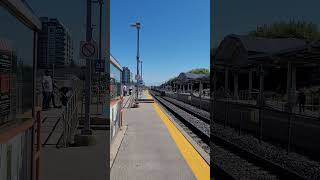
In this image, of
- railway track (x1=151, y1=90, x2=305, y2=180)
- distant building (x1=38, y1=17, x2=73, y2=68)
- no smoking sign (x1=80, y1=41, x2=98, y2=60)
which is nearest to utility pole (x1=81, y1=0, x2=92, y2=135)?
no smoking sign (x1=80, y1=41, x2=98, y2=60)

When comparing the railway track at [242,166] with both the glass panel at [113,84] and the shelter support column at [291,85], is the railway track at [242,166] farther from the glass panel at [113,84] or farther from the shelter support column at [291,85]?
the shelter support column at [291,85]

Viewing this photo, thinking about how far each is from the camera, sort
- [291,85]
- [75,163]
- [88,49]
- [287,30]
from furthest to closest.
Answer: [287,30]
[291,85]
[88,49]
[75,163]

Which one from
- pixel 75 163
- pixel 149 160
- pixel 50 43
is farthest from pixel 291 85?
A: pixel 50 43

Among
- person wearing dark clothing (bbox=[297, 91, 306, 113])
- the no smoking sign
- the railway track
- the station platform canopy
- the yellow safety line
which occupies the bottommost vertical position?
the railway track

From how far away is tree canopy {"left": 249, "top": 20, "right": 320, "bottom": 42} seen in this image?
27.9m

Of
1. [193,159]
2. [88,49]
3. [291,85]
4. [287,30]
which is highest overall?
[287,30]

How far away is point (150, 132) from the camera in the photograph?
46.1 feet

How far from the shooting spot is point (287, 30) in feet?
97.6

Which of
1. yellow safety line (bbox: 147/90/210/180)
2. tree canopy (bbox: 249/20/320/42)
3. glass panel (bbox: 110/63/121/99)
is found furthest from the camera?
tree canopy (bbox: 249/20/320/42)

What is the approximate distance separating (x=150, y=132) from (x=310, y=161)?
18.7 feet

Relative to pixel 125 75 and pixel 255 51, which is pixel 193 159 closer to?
pixel 255 51

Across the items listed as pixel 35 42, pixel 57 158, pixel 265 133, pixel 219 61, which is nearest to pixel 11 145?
pixel 35 42

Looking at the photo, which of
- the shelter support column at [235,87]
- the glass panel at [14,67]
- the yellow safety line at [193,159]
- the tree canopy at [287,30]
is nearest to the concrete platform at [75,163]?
the yellow safety line at [193,159]

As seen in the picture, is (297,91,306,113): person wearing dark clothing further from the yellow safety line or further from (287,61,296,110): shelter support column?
the yellow safety line
